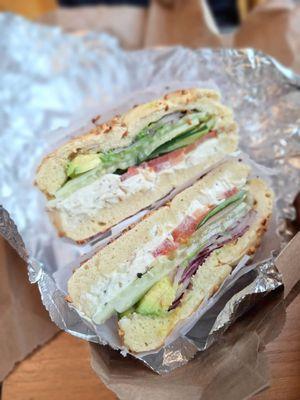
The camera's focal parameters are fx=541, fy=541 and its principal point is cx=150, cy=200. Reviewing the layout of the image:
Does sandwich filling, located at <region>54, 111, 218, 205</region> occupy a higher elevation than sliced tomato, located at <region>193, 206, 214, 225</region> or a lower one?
higher

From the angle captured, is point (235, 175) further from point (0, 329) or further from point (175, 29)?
point (175, 29)

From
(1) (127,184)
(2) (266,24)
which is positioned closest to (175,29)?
(2) (266,24)

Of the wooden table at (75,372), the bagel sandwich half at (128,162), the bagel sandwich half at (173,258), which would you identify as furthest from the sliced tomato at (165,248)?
the wooden table at (75,372)

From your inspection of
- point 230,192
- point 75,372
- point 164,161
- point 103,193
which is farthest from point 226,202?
point 75,372

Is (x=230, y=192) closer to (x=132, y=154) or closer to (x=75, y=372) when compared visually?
(x=132, y=154)

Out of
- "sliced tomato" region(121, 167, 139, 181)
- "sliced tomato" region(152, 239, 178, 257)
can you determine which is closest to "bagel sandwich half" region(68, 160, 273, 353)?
"sliced tomato" region(152, 239, 178, 257)

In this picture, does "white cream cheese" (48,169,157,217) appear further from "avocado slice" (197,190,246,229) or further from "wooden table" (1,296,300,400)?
"wooden table" (1,296,300,400)
